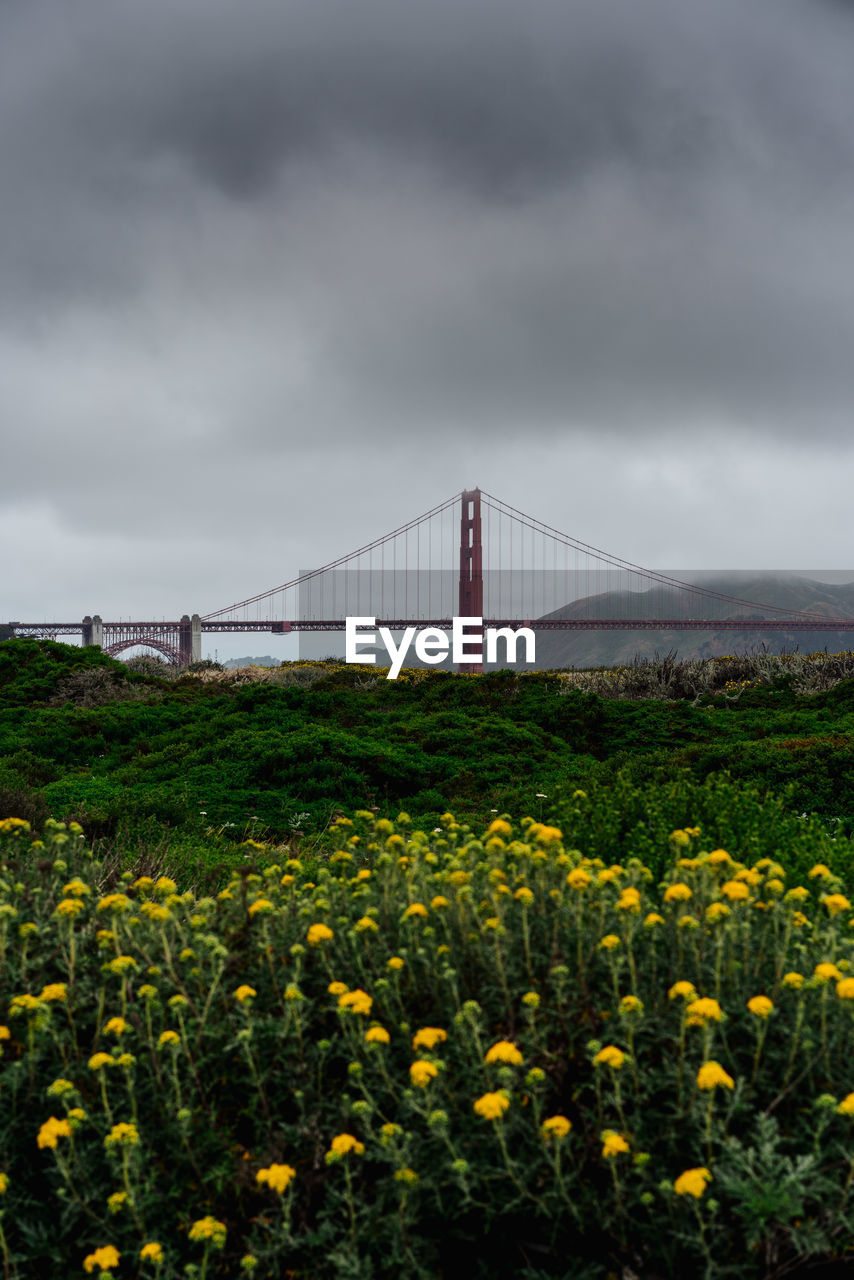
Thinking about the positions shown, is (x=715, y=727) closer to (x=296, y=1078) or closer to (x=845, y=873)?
(x=845, y=873)

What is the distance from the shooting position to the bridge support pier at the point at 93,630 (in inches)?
1647

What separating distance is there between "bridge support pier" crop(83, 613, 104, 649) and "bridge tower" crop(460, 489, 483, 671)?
1724 cm

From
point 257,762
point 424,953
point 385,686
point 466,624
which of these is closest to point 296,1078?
point 424,953

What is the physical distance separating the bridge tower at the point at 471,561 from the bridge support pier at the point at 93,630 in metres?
17.2

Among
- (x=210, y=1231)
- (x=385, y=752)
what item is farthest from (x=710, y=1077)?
(x=385, y=752)

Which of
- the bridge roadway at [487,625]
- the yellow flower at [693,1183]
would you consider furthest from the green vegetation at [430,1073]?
the bridge roadway at [487,625]

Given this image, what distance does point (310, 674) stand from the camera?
2272 cm

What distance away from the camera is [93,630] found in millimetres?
41969

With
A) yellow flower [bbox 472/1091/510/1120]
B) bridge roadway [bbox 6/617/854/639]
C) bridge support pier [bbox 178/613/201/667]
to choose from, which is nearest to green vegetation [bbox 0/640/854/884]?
yellow flower [bbox 472/1091/510/1120]

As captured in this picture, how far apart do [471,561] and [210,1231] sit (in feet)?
128

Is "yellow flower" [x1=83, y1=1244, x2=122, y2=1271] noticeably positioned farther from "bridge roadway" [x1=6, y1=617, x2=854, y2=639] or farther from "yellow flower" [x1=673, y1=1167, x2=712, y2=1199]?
"bridge roadway" [x1=6, y1=617, x2=854, y2=639]

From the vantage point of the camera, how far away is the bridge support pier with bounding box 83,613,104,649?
137ft

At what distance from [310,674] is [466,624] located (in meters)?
9.26

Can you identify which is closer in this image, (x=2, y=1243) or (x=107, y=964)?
(x=2, y=1243)
